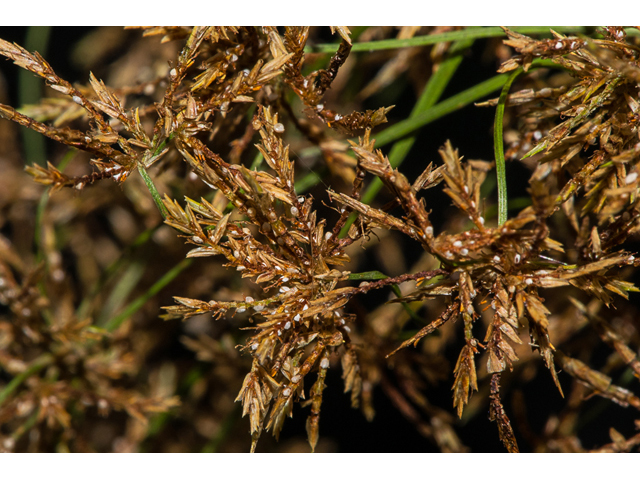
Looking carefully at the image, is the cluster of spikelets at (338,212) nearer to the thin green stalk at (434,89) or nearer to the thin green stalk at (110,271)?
the thin green stalk at (434,89)

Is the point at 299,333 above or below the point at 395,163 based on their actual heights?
below

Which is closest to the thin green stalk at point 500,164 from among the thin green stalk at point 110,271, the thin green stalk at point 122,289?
the thin green stalk at point 110,271

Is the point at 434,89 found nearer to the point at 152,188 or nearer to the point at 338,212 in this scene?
the point at 338,212

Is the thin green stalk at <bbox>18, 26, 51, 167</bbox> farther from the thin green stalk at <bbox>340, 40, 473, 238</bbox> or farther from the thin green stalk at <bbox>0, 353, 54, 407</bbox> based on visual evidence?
the thin green stalk at <bbox>340, 40, 473, 238</bbox>

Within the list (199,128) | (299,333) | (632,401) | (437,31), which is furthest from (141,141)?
(632,401)

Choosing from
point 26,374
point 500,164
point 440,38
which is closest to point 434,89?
point 440,38

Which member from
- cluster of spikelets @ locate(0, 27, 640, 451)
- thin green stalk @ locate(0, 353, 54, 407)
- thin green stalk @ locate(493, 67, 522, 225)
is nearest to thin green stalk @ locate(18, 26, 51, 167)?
thin green stalk @ locate(0, 353, 54, 407)

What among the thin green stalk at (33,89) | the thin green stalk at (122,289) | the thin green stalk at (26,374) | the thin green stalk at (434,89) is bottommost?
the thin green stalk at (26,374)

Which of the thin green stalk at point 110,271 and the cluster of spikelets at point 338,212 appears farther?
the thin green stalk at point 110,271

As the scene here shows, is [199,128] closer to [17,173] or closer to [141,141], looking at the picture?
[141,141]

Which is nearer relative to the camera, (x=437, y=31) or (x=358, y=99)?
(x=437, y=31)

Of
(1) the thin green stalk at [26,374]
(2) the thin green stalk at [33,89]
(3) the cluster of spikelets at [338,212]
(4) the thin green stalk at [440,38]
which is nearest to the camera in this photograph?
(3) the cluster of spikelets at [338,212]
